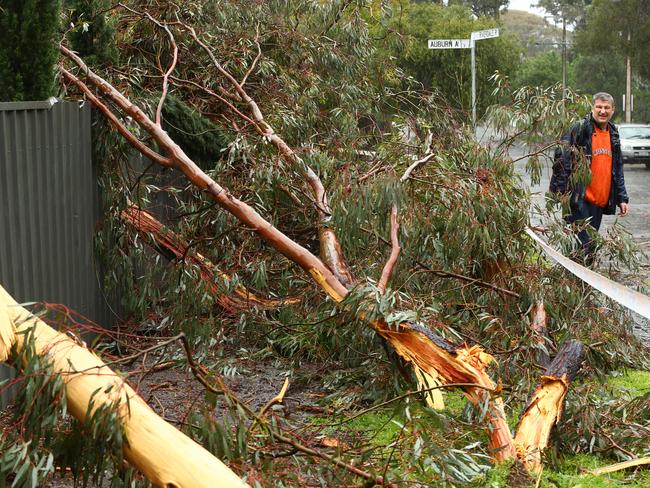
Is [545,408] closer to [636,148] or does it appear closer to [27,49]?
[27,49]

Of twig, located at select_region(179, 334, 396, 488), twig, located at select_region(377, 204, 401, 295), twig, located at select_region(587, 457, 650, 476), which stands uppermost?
twig, located at select_region(377, 204, 401, 295)

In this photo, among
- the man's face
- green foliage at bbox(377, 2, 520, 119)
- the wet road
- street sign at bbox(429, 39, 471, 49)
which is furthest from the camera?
green foliage at bbox(377, 2, 520, 119)

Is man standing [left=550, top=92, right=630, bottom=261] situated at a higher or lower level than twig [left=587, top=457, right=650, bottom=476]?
higher

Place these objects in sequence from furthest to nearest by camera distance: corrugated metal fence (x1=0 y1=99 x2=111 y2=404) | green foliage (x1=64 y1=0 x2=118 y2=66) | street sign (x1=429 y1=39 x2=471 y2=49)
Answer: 1. street sign (x1=429 y1=39 x2=471 y2=49)
2. green foliage (x1=64 y1=0 x2=118 y2=66)
3. corrugated metal fence (x1=0 y1=99 x2=111 y2=404)

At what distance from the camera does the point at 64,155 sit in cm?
696

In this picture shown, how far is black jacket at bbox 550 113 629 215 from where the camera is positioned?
8586 mm

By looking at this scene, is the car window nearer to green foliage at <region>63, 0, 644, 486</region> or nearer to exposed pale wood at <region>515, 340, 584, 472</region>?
green foliage at <region>63, 0, 644, 486</region>

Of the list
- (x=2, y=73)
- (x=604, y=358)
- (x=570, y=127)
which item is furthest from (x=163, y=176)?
(x=604, y=358)

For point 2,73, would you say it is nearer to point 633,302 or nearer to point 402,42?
point 633,302

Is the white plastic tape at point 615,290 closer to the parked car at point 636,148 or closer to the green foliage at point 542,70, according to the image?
the parked car at point 636,148

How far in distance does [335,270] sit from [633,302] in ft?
6.20

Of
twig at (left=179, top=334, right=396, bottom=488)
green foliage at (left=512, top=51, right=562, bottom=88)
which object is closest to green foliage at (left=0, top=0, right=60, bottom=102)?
twig at (left=179, top=334, right=396, bottom=488)

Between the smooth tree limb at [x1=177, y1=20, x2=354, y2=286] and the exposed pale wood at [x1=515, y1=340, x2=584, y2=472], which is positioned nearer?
the exposed pale wood at [x1=515, y1=340, x2=584, y2=472]

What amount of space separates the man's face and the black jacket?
0.05m
